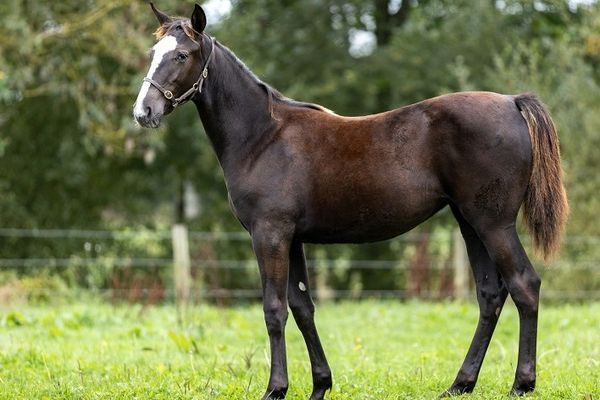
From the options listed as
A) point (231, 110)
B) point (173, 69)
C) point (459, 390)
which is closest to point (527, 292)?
point (459, 390)

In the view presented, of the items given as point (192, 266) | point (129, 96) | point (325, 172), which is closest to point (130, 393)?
point (325, 172)

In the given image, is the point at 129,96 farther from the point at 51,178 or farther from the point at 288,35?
the point at 288,35

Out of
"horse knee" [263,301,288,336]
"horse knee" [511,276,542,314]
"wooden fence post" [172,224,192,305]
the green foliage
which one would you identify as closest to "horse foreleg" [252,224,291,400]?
"horse knee" [263,301,288,336]

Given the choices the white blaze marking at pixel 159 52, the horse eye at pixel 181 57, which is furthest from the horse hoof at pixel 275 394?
the horse eye at pixel 181 57

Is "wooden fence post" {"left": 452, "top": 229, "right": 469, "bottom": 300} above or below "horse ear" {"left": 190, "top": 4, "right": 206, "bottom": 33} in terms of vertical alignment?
below

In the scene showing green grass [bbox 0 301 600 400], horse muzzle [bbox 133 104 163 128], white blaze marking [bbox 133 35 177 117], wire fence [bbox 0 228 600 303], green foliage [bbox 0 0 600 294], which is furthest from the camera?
green foliage [bbox 0 0 600 294]

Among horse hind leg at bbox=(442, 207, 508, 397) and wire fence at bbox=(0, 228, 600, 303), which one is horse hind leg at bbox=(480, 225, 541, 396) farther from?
wire fence at bbox=(0, 228, 600, 303)

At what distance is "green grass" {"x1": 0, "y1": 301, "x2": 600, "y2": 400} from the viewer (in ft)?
18.0

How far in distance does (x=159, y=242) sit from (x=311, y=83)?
16.0ft

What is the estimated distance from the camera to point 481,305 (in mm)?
5457

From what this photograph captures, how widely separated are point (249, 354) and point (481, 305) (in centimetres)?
213

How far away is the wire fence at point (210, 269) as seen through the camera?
13195 millimetres

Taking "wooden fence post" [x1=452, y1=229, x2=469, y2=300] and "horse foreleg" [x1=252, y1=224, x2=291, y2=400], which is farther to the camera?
"wooden fence post" [x1=452, y1=229, x2=469, y2=300]

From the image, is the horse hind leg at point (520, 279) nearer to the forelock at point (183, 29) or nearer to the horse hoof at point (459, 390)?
the horse hoof at point (459, 390)
